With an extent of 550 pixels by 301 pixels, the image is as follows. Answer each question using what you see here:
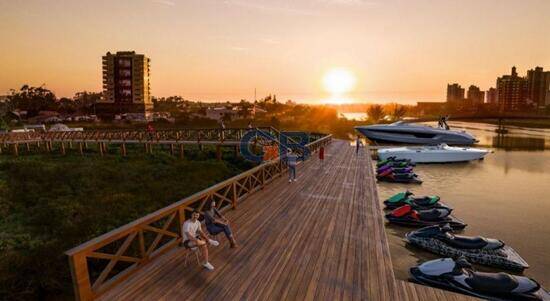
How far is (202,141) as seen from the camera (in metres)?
34.6

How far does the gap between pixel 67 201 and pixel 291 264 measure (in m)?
18.6

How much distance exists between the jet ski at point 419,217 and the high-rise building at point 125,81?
112 m

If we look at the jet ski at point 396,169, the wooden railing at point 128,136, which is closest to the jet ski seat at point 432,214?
the jet ski at point 396,169

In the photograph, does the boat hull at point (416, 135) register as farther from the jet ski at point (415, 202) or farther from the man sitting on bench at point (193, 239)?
the man sitting on bench at point (193, 239)

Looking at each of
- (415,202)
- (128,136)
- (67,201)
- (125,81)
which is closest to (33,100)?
(125,81)

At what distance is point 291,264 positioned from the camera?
7840mm

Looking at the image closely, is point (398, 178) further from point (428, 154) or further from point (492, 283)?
point (492, 283)

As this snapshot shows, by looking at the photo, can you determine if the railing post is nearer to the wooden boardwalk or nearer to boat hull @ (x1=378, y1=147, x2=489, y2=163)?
the wooden boardwalk

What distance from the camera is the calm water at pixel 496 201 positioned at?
40.7 ft

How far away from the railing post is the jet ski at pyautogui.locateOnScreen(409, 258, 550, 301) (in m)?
8.96

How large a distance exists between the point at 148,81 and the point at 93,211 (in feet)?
380

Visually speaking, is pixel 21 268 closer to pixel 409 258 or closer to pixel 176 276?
pixel 176 276

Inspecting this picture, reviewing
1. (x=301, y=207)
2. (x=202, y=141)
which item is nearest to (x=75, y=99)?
(x=202, y=141)

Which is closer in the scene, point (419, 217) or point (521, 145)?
point (419, 217)
